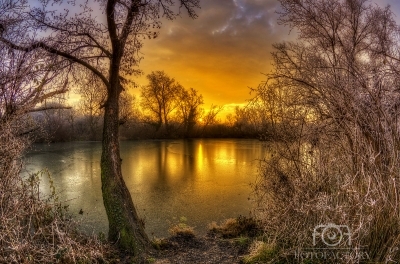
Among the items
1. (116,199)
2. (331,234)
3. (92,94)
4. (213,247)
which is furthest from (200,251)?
(92,94)

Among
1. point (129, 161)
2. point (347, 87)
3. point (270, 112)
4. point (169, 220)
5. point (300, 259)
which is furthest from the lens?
point (129, 161)

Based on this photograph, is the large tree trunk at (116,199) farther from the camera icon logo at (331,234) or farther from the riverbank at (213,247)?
the camera icon logo at (331,234)

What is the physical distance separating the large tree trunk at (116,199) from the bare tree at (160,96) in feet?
111

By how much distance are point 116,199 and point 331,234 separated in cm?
378

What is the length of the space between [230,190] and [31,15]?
9.13 meters

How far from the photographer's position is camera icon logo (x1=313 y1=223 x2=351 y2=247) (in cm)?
368

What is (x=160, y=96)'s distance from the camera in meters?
41.8

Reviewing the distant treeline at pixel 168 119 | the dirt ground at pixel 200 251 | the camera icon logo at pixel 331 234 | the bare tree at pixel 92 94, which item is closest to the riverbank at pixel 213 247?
the dirt ground at pixel 200 251

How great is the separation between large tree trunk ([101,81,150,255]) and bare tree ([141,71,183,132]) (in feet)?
111

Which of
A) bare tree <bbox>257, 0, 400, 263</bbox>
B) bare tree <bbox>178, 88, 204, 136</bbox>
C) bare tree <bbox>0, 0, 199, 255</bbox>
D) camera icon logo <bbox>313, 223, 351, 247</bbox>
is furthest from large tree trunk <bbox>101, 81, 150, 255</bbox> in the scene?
bare tree <bbox>178, 88, 204, 136</bbox>

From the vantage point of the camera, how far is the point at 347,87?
168 inches

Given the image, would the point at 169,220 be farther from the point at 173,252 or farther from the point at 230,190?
the point at 230,190

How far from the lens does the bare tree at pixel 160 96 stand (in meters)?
40.4

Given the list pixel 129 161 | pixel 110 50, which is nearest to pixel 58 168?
pixel 129 161
